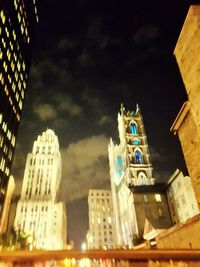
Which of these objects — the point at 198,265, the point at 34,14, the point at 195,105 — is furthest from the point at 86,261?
the point at 34,14

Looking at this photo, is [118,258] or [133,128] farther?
[133,128]

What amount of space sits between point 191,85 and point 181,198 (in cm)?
4337

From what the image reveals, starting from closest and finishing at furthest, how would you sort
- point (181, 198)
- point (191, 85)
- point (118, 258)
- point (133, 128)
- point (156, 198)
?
1. point (118, 258)
2. point (191, 85)
3. point (181, 198)
4. point (156, 198)
5. point (133, 128)

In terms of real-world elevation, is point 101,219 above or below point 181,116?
above

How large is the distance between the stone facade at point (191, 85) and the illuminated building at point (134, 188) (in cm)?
3962

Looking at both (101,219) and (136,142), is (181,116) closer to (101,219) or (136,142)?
(136,142)

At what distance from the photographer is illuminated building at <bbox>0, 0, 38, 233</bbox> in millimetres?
59781

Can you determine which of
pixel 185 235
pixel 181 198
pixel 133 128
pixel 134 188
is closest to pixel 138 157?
pixel 133 128

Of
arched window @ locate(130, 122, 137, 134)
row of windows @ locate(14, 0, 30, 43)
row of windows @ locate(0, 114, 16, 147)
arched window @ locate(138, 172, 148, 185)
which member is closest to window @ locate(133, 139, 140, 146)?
arched window @ locate(130, 122, 137, 134)

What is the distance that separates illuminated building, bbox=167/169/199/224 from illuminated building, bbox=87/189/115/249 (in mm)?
86952

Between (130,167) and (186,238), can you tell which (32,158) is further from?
(186,238)

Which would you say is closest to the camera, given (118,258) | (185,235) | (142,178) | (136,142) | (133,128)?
(118,258)

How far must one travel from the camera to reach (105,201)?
162 m

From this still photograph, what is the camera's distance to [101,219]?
484 ft
